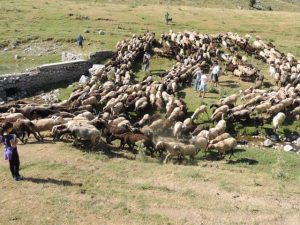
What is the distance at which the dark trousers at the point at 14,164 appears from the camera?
15047 millimetres

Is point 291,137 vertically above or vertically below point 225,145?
below

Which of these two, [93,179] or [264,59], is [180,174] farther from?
[264,59]

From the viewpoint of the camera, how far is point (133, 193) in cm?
1505

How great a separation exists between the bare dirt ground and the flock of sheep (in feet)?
4.33

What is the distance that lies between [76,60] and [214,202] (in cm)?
2095

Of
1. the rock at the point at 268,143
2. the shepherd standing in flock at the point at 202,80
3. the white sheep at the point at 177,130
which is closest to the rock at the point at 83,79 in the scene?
the shepherd standing in flock at the point at 202,80

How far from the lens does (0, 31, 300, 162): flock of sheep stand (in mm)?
19220

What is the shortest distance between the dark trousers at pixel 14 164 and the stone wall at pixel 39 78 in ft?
47.2

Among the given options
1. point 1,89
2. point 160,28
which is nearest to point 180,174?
point 1,89

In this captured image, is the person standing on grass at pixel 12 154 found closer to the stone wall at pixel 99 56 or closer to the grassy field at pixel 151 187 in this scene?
the grassy field at pixel 151 187

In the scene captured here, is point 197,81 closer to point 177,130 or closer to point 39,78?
point 177,130

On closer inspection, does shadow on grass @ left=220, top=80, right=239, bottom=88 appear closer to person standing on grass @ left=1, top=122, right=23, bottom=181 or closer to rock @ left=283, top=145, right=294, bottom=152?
rock @ left=283, top=145, right=294, bottom=152

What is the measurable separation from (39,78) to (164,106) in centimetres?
1006

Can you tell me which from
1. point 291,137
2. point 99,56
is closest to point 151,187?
point 291,137
